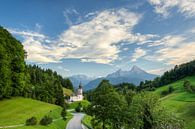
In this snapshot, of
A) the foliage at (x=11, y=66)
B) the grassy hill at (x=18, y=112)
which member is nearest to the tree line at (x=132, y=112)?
the grassy hill at (x=18, y=112)

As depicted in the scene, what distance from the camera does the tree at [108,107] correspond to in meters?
64.1

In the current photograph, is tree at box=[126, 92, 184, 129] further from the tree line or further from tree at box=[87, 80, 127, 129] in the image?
tree at box=[87, 80, 127, 129]

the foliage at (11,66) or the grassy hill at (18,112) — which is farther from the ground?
the foliage at (11,66)

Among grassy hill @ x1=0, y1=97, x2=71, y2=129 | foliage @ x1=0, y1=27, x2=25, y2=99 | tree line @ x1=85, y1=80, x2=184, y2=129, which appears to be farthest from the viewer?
foliage @ x1=0, y1=27, x2=25, y2=99

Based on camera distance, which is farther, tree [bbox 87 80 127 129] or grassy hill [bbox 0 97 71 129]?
grassy hill [bbox 0 97 71 129]

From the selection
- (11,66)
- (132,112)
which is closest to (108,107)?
(132,112)

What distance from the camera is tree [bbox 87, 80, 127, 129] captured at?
64.1 metres

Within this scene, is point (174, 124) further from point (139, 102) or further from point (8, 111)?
point (8, 111)

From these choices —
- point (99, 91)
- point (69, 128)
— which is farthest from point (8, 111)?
point (99, 91)

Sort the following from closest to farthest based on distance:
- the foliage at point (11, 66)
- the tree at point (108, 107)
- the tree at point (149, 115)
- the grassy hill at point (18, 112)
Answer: the tree at point (149, 115) < the tree at point (108, 107) < the grassy hill at point (18, 112) < the foliage at point (11, 66)

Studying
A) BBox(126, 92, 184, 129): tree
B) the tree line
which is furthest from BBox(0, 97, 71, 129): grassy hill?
BBox(126, 92, 184, 129): tree

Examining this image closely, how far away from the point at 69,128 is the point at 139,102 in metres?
27.3

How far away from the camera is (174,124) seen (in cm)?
6444

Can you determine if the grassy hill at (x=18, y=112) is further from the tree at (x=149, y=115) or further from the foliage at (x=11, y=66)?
the tree at (x=149, y=115)
